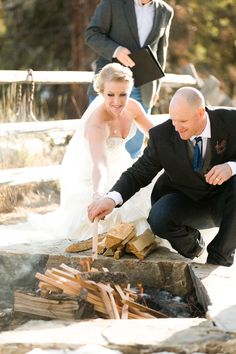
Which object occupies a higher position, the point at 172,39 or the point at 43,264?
the point at 172,39

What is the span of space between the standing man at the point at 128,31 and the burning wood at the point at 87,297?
2298mm

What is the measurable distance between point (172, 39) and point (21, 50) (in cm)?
248

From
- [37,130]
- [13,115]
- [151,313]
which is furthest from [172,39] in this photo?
[151,313]

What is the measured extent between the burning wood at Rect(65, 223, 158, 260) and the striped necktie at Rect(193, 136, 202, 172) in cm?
52

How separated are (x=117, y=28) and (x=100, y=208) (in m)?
2.19

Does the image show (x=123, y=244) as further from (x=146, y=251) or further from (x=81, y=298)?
(x=81, y=298)

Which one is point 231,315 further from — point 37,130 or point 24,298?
point 37,130

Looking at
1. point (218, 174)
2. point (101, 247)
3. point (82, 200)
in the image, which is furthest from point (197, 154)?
point (82, 200)

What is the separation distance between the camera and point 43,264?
15.0 feet

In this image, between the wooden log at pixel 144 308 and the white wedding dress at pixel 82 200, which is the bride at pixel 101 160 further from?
the wooden log at pixel 144 308

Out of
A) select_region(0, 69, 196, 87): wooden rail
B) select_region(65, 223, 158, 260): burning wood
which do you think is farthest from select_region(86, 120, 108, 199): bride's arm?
select_region(0, 69, 196, 87): wooden rail

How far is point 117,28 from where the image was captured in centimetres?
600

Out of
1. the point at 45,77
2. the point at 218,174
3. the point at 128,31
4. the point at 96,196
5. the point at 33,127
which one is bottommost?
the point at 96,196

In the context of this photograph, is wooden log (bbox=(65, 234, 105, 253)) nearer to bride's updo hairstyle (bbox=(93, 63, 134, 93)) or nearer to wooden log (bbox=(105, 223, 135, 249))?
wooden log (bbox=(105, 223, 135, 249))
